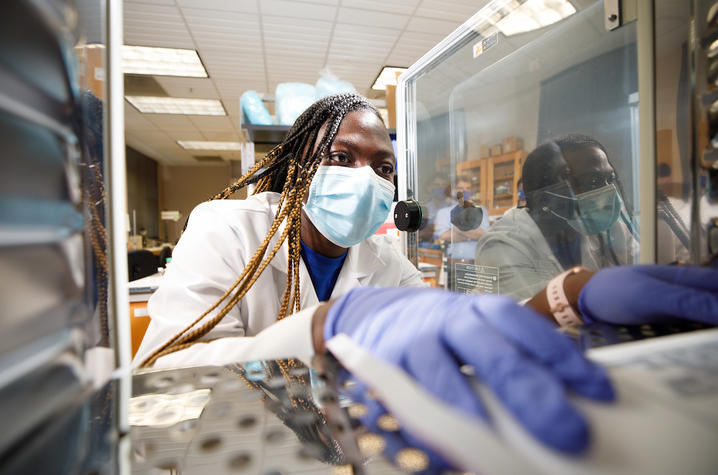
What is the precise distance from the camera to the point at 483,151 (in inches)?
42.1

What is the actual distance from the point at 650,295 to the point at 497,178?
0.64 m

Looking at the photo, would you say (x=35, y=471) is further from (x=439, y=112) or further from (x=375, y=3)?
(x=375, y=3)

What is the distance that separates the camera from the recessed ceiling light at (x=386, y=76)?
4094 millimetres

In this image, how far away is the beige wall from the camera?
29.6 feet

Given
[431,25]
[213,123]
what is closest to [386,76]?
[431,25]

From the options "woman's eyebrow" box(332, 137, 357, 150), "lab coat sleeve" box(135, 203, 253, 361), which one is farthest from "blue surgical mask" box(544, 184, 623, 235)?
"lab coat sleeve" box(135, 203, 253, 361)

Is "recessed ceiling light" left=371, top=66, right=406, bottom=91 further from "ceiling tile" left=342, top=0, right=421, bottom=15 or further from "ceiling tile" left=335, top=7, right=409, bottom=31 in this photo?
"ceiling tile" left=342, top=0, right=421, bottom=15

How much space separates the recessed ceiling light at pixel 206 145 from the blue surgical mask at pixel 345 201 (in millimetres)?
6799

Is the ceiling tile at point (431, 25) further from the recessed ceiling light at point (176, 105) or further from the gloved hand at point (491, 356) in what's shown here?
the gloved hand at point (491, 356)

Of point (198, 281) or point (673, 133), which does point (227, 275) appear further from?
point (673, 133)

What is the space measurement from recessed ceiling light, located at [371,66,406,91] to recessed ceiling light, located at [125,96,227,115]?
90.7 inches

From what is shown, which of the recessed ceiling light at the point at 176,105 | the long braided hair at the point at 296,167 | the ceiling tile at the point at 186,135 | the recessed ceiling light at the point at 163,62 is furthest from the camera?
the ceiling tile at the point at 186,135

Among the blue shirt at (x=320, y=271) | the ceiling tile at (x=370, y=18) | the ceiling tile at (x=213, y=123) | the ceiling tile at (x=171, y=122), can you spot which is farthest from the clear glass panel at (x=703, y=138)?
the ceiling tile at (x=171, y=122)

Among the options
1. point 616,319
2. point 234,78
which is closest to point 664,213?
point 616,319
